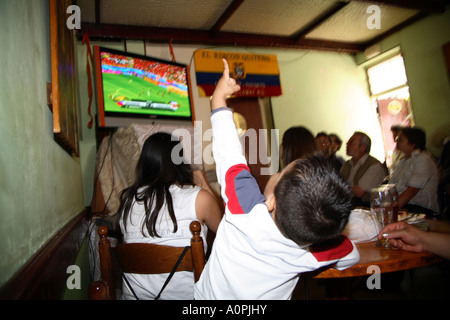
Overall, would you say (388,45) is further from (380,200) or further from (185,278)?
(185,278)

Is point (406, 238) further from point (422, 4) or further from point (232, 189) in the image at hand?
point (422, 4)

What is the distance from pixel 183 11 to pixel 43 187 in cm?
314

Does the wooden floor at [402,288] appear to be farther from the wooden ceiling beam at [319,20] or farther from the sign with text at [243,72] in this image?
the wooden ceiling beam at [319,20]

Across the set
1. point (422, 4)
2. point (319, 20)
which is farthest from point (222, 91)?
point (422, 4)

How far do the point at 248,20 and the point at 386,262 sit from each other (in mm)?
3747

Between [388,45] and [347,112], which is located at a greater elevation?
[388,45]

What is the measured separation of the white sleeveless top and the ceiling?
2.78 m

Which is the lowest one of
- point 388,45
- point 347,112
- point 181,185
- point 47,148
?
point 181,185

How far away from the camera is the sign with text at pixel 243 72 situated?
13.2 ft

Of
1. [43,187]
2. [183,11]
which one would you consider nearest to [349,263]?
[43,187]

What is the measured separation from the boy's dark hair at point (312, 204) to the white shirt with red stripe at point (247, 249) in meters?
0.05

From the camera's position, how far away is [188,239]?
1315mm

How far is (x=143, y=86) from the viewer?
2.97m
